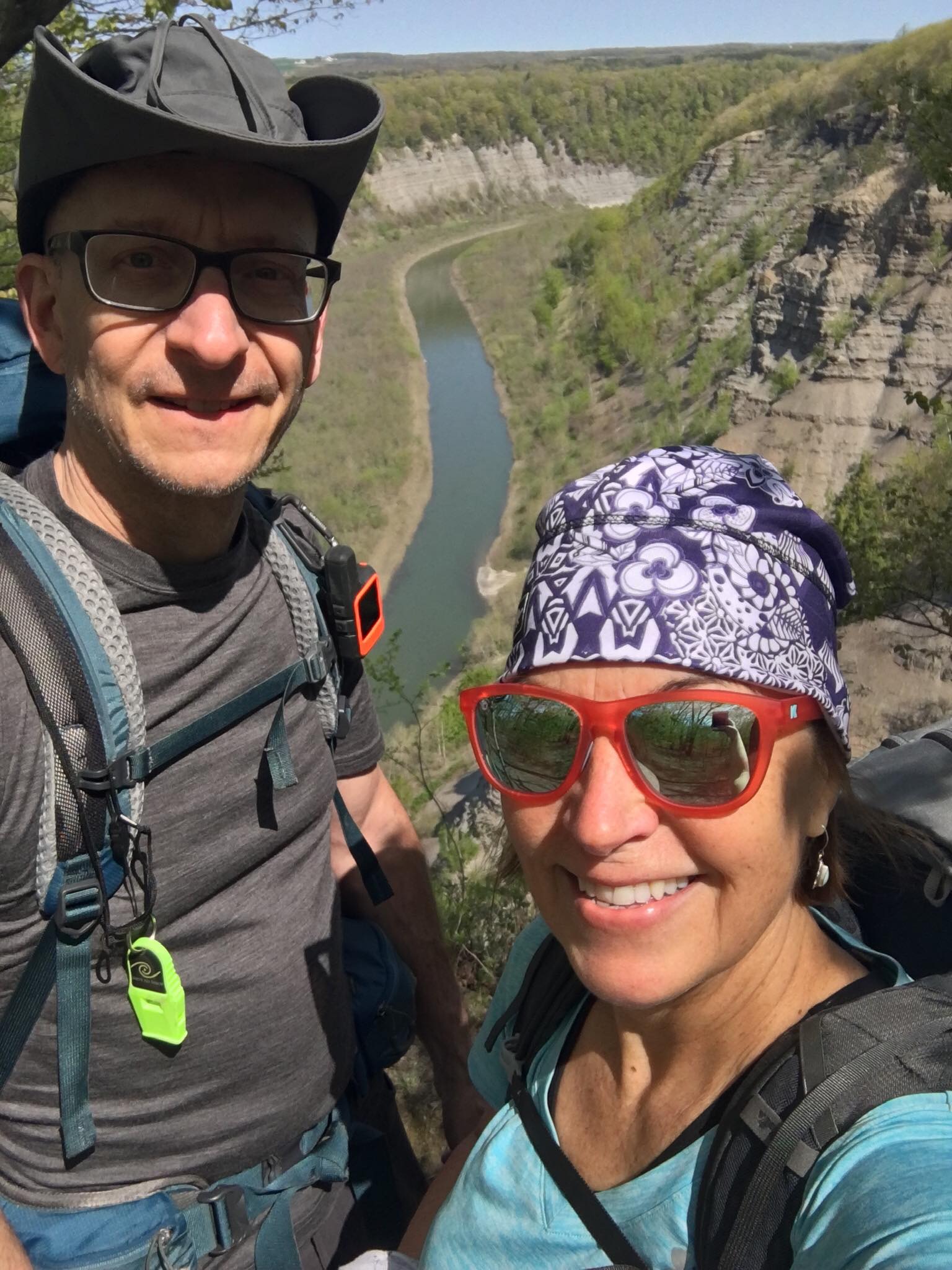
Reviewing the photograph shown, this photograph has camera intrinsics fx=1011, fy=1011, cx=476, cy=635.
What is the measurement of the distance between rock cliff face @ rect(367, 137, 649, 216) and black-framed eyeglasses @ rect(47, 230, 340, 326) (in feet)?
151

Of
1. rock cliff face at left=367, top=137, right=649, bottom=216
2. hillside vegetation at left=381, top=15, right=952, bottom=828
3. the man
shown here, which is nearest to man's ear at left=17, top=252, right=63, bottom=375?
the man

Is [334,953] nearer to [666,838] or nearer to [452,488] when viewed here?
[666,838]

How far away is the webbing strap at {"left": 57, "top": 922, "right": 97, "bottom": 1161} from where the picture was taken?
1.24m

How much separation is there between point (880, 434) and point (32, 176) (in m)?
17.4

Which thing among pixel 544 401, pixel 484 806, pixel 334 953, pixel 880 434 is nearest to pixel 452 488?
pixel 544 401

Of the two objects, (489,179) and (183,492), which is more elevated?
(489,179)

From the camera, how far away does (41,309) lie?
1446 mm

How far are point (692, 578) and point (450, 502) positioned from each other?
22.3 m

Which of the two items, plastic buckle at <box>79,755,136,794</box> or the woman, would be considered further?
plastic buckle at <box>79,755,136,794</box>

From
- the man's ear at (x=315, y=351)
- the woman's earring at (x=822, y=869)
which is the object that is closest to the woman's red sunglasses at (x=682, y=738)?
the woman's earring at (x=822, y=869)

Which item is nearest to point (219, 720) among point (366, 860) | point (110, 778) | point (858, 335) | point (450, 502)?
point (110, 778)

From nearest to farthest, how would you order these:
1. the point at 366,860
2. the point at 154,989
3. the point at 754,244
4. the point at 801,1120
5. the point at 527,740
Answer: the point at 801,1120 → the point at 527,740 → the point at 154,989 → the point at 366,860 → the point at 754,244

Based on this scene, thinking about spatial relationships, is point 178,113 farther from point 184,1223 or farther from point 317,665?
point 184,1223

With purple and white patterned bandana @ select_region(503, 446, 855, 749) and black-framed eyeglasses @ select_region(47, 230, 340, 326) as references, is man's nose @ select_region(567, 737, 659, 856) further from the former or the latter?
black-framed eyeglasses @ select_region(47, 230, 340, 326)
